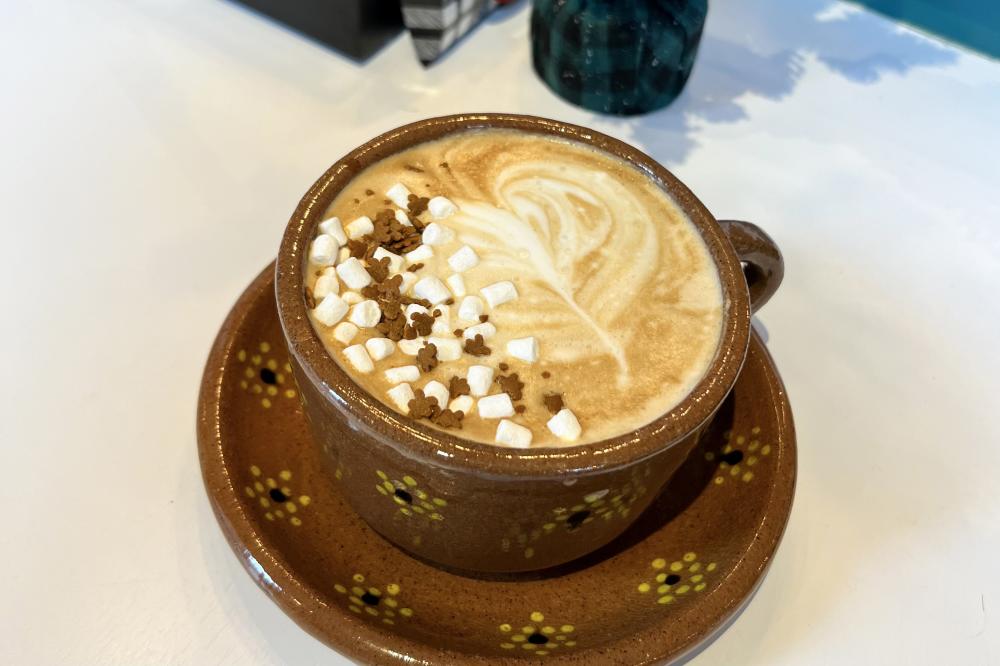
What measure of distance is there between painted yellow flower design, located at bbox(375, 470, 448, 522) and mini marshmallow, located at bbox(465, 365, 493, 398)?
110mm

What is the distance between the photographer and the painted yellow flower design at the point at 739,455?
1.12 m

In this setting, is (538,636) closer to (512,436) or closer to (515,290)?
(512,436)

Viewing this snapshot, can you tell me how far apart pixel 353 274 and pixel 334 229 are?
0.07 m

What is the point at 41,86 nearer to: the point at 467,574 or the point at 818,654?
the point at 467,574

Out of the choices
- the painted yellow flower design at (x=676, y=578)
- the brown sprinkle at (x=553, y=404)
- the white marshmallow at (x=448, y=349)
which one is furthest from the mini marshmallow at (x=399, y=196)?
the painted yellow flower design at (x=676, y=578)

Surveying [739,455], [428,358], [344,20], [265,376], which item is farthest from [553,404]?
[344,20]

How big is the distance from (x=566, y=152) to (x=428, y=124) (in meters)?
0.18

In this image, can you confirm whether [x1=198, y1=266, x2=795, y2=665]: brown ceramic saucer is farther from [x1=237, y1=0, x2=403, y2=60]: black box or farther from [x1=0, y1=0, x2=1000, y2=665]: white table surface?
[x1=237, y1=0, x2=403, y2=60]: black box

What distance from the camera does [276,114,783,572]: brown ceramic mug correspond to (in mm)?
841

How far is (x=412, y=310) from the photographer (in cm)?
96

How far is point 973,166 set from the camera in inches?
66.8

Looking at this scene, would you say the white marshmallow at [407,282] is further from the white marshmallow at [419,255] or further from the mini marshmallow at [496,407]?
the mini marshmallow at [496,407]

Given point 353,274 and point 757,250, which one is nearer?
point 353,274

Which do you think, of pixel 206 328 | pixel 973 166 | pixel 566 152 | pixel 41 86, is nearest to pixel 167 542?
pixel 206 328
